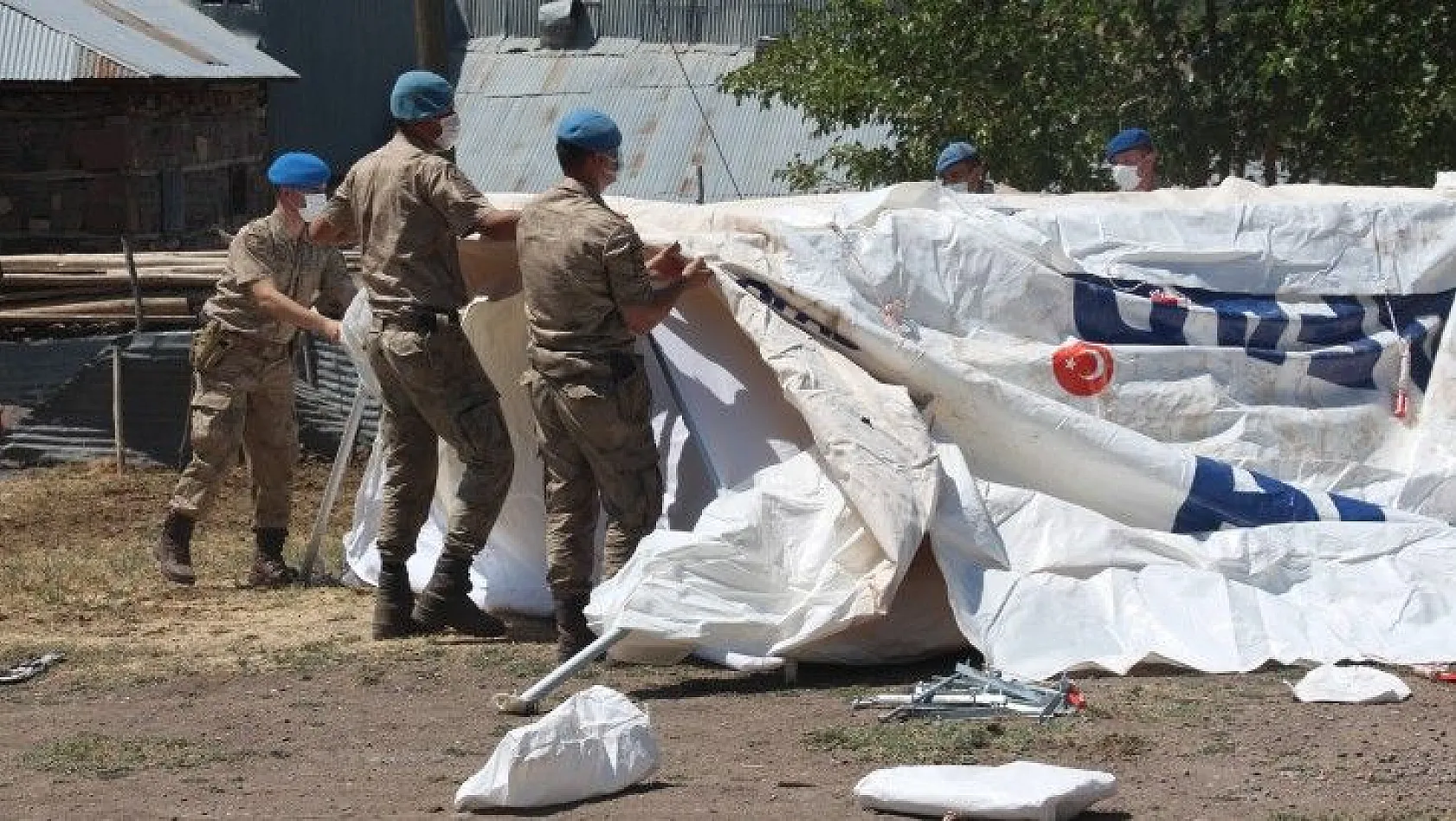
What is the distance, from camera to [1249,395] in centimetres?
862

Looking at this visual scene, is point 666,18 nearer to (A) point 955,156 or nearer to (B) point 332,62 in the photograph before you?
(B) point 332,62

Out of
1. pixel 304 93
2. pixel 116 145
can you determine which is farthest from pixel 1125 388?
pixel 304 93

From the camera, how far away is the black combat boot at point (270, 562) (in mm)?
10203

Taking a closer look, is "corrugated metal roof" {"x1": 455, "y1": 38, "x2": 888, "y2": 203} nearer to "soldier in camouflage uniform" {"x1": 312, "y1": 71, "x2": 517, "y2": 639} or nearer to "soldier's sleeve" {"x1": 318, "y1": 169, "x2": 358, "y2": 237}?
"soldier's sleeve" {"x1": 318, "y1": 169, "x2": 358, "y2": 237}

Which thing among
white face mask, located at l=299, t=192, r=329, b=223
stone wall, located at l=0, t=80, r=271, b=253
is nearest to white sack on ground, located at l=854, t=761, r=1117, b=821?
white face mask, located at l=299, t=192, r=329, b=223

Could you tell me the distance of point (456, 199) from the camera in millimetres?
8242

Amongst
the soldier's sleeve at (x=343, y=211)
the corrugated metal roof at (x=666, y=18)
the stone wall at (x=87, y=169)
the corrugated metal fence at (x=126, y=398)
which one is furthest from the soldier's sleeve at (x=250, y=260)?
the corrugated metal roof at (x=666, y=18)

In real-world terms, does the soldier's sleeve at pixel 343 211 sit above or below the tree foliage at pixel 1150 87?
below

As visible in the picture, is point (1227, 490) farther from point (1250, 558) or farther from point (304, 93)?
point (304, 93)

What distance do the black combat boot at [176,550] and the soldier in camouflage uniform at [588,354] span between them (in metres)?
2.71

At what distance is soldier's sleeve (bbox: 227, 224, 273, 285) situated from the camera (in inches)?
390

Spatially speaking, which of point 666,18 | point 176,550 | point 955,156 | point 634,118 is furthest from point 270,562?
point 666,18

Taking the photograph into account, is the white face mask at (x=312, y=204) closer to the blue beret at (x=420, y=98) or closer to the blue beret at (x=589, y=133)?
the blue beret at (x=420, y=98)

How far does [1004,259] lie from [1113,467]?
830mm
